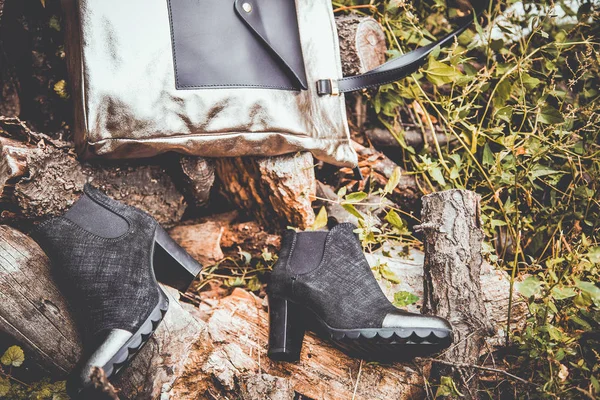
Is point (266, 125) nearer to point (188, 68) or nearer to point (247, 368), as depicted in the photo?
point (188, 68)

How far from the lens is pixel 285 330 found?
4.84 feet

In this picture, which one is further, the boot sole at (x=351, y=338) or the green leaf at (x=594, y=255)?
the green leaf at (x=594, y=255)

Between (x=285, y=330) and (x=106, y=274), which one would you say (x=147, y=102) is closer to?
(x=106, y=274)

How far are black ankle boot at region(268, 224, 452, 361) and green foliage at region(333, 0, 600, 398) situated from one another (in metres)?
0.19

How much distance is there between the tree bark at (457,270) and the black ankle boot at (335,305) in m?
0.14

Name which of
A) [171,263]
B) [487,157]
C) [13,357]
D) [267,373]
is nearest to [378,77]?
[487,157]

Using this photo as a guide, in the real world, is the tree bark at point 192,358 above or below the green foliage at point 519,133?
below

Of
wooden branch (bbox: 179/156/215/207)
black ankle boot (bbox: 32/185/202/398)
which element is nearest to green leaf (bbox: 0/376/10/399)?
black ankle boot (bbox: 32/185/202/398)

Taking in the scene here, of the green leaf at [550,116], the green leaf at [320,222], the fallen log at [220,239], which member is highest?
the green leaf at [550,116]

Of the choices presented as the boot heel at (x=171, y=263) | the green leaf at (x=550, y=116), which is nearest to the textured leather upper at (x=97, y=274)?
the boot heel at (x=171, y=263)

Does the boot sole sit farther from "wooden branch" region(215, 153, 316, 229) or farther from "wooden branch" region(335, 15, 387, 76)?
"wooden branch" region(335, 15, 387, 76)

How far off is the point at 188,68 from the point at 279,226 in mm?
715

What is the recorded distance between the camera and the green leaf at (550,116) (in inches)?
70.8

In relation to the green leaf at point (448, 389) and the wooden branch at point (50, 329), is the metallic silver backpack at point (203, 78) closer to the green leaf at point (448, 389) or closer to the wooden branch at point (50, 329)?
the wooden branch at point (50, 329)
